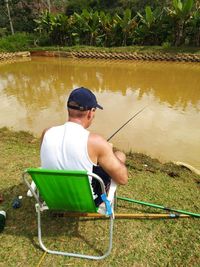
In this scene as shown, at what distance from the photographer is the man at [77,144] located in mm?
1993

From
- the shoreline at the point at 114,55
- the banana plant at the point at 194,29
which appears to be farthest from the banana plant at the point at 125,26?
the banana plant at the point at 194,29

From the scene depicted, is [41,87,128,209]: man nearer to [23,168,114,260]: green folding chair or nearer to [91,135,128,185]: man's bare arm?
[91,135,128,185]: man's bare arm

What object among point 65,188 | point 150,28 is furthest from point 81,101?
point 150,28

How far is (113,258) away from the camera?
2314 mm

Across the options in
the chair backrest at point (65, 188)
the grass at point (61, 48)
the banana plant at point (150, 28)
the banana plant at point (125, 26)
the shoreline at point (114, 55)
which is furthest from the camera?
the banana plant at point (125, 26)

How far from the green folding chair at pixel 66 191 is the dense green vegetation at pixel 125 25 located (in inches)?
580

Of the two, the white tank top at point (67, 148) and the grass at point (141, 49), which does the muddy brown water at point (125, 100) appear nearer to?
the grass at point (141, 49)

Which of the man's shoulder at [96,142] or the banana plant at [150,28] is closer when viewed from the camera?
the man's shoulder at [96,142]

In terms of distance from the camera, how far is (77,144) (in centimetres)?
197

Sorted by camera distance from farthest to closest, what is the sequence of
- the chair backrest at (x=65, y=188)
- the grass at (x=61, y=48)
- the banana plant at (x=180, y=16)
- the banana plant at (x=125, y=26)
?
the banana plant at (x=125, y=26)
the grass at (x=61, y=48)
the banana plant at (x=180, y=16)
the chair backrest at (x=65, y=188)

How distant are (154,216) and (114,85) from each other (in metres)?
8.69

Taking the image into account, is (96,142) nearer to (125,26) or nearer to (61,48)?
(125,26)

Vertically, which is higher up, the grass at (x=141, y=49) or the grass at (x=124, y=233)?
the grass at (x=124, y=233)

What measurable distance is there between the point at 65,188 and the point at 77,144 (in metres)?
0.36
